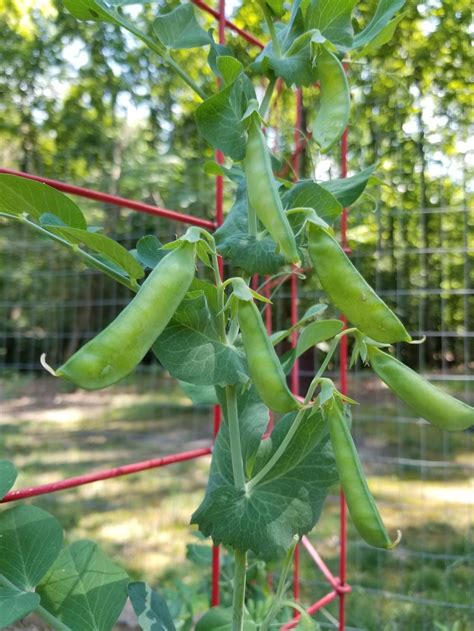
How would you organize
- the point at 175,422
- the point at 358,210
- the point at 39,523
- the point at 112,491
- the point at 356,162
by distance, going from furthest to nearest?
the point at 175,422
the point at 112,491
the point at 356,162
the point at 358,210
the point at 39,523

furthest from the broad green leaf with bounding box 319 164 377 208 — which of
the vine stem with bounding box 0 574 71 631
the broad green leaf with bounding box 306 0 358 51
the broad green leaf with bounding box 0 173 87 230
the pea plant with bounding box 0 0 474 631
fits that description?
the vine stem with bounding box 0 574 71 631

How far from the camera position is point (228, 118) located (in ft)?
1.68

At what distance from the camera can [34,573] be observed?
547 millimetres

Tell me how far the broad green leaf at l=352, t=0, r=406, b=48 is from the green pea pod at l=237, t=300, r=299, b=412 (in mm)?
284

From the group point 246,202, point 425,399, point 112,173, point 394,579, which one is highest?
point 112,173

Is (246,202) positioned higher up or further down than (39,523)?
higher up

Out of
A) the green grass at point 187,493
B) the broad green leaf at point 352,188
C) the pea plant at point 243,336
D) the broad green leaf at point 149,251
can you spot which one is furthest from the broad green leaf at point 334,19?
the green grass at point 187,493

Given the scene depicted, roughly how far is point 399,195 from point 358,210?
0.51 meters

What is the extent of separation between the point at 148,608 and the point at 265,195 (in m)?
0.38

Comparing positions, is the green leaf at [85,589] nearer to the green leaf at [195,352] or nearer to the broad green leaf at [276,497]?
the broad green leaf at [276,497]

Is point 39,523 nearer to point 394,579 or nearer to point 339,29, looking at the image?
point 339,29

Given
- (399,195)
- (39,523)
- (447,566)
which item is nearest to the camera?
(39,523)

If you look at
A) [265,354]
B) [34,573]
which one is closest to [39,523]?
[34,573]

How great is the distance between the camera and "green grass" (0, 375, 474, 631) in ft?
6.02
